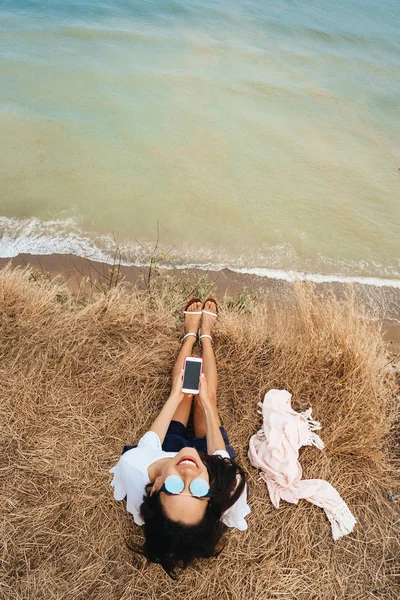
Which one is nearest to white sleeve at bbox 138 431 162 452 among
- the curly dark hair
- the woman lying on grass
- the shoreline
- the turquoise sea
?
the woman lying on grass

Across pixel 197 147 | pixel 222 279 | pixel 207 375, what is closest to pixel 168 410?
pixel 207 375

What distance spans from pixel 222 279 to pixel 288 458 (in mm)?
2983

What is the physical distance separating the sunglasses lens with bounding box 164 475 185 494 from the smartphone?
1.13 metres

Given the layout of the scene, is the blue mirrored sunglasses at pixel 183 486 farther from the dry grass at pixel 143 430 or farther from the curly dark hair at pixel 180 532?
the dry grass at pixel 143 430

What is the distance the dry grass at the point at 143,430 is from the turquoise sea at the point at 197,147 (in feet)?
6.71

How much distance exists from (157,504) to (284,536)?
1.18 meters

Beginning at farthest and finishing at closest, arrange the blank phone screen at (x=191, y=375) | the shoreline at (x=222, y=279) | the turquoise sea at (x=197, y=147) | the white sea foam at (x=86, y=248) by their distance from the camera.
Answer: the turquoise sea at (x=197, y=147) → the white sea foam at (x=86, y=248) → the shoreline at (x=222, y=279) → the blank phone screen at (x=191, y=375)

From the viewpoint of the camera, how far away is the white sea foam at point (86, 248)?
566 centimetres

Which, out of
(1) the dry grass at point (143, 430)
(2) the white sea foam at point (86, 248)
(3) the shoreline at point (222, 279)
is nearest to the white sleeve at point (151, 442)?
(1) the dry grass at point (143, 430)

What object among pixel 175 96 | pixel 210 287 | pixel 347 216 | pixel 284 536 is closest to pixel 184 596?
pixel 284 536

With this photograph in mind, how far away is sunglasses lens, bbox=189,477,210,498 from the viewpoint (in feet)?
7.11

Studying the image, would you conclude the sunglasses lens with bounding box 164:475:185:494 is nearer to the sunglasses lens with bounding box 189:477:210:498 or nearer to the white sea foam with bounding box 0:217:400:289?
the sunglasses lens with bounding box 189:477:210:498

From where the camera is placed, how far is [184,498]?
2.16m

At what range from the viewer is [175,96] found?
9062 millimetres
